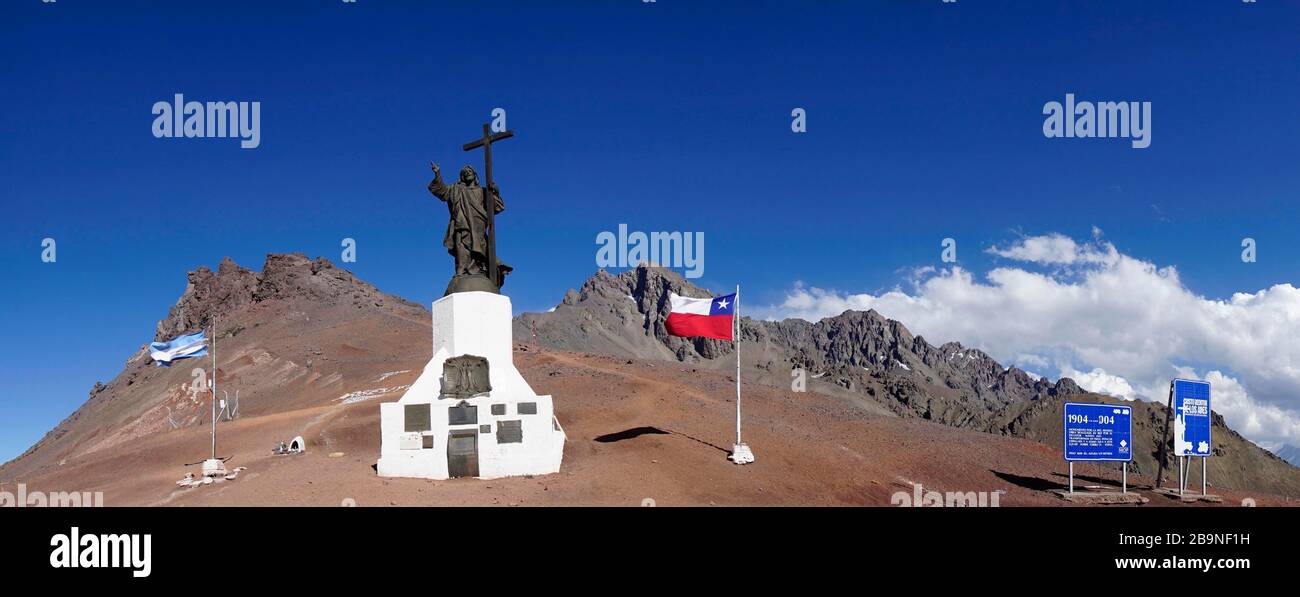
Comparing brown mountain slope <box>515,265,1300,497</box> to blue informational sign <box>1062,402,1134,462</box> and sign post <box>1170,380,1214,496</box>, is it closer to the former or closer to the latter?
blue informational sign <box>1062,402,1134,462</box>

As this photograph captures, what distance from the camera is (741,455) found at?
19.2m

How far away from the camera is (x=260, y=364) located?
153ft

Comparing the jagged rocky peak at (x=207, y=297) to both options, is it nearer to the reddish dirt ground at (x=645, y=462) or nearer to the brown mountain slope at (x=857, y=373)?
the brown mountain slope at (x=857, y=373)

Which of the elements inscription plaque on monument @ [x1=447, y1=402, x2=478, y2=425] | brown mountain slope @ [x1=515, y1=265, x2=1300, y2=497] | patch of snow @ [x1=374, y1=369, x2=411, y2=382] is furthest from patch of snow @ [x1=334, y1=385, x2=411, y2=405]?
inscription plaque on monument @ [x1=447, y1=402, x2=478, y2=425]

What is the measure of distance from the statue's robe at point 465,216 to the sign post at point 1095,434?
15266mm

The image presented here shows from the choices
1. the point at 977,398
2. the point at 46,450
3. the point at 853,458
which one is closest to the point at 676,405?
the point at 853,458

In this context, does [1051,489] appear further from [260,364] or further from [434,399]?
[260,364]

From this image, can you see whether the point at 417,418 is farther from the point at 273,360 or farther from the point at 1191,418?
the point at 273,360

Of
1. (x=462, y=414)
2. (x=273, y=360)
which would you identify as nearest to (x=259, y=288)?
(x=273, y=360)

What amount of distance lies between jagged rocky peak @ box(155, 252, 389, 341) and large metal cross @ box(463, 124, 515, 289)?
48.4 meters

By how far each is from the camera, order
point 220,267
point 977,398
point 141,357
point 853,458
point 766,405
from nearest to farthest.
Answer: point 853,458
point 766,405
point 141,357
point 220,267
point 977,398

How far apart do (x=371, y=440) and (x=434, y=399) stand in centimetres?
741

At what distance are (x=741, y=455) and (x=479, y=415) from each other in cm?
669

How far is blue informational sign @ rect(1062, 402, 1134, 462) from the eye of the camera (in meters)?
17.8
